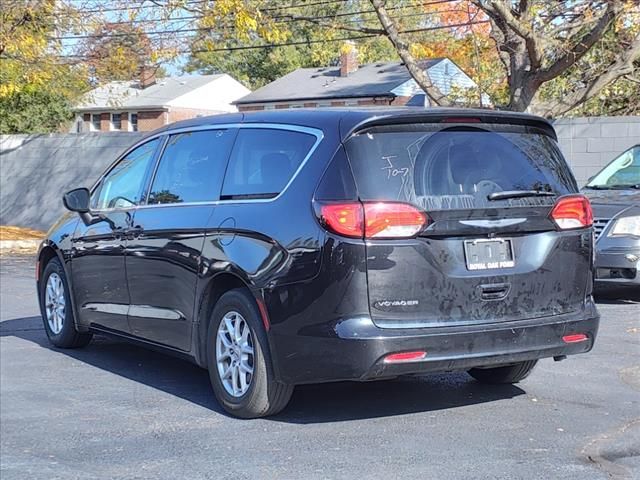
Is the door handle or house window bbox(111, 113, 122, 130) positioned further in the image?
house window bbox(111, 113, 122, 130)

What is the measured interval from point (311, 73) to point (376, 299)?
4519 cm

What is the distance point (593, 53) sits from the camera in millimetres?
19719

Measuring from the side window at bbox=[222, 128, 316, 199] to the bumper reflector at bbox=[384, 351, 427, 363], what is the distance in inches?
48.1

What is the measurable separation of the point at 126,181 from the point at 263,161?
6.12 feet

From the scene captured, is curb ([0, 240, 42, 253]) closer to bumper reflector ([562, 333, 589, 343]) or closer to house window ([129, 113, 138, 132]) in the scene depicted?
bumper reflector ([562, 333, 589, 343])

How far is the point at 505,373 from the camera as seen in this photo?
6664 mm

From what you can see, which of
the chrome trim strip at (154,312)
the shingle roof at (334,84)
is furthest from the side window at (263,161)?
the shingle roof at (334,84)

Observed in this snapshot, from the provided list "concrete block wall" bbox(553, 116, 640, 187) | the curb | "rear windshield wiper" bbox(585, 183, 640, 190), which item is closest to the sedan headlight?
"rear windshield wiper" bbox(585, 183, 640, 190)

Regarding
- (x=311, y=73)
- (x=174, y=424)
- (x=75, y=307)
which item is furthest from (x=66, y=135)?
(x=311, y=73)

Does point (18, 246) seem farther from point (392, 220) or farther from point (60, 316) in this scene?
point (392, 220)

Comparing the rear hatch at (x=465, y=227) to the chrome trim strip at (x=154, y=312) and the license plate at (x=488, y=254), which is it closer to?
the license plate at (x=488, y=254)

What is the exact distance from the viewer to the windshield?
1147cm

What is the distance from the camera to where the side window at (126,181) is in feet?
23.7

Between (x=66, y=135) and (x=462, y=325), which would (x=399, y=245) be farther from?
(x=66, y=135)
